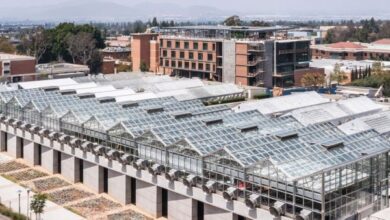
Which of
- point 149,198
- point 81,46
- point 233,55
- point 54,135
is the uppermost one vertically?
point 81,46

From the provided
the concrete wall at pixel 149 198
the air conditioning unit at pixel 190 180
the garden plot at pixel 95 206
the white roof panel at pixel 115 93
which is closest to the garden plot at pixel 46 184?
the garden plot at pixel 95 206

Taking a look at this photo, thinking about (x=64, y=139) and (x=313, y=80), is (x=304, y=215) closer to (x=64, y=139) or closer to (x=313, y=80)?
(x=64, y=139)

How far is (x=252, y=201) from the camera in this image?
25344mm

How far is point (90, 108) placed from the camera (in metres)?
41.0

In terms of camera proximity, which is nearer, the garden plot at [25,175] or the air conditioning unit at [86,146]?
the air conditioning unit at [86,146]

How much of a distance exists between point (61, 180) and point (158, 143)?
346 inches

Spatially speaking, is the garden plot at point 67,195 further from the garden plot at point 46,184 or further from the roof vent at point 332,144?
the roof vent at point 332,144

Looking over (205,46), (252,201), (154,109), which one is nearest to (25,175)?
(154,109)

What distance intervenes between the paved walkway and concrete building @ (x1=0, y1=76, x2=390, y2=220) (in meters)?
3.48

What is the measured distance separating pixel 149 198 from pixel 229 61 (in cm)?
4539

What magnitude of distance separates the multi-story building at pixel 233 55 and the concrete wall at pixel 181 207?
44.5m

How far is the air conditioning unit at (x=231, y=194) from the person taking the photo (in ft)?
86.2

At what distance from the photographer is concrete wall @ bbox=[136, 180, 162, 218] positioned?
100ft

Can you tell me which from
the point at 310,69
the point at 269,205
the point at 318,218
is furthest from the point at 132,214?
the point at 310,69
